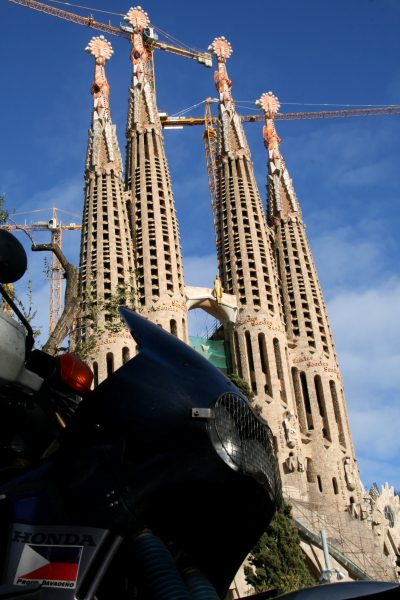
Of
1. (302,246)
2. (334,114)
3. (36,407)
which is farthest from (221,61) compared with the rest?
(36,407)

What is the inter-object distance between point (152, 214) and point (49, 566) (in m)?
35.6

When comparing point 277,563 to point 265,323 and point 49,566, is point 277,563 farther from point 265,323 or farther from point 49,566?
point 49,566

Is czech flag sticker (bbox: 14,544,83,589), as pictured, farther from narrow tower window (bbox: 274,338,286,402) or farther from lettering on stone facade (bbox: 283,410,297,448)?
narrow tower window (bbox: 274,338,286,402)

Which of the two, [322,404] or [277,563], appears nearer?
[277,563]

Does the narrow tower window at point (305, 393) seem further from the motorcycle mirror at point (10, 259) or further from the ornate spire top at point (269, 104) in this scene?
the motorcycle mirror at point (10, 259)

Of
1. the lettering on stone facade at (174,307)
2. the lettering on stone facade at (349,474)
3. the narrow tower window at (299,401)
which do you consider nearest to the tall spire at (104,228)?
the lettering on stone facade at (174,307)

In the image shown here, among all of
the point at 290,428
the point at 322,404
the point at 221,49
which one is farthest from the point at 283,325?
the point at 221,49

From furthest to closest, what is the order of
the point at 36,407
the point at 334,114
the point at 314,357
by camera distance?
the point at 334,114
the point at 314,357
the point at 36,407

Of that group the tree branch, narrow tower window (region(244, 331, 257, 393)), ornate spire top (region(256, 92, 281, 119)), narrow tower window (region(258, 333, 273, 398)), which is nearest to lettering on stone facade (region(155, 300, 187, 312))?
narrow tower window (region(244, 331, 257, 393))

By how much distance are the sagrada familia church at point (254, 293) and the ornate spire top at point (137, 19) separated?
276 cm

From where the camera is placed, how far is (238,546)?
2.46 meters

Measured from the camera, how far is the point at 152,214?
122ft

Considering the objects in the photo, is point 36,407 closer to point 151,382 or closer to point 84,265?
point 151,382

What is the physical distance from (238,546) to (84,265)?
1277 inches
